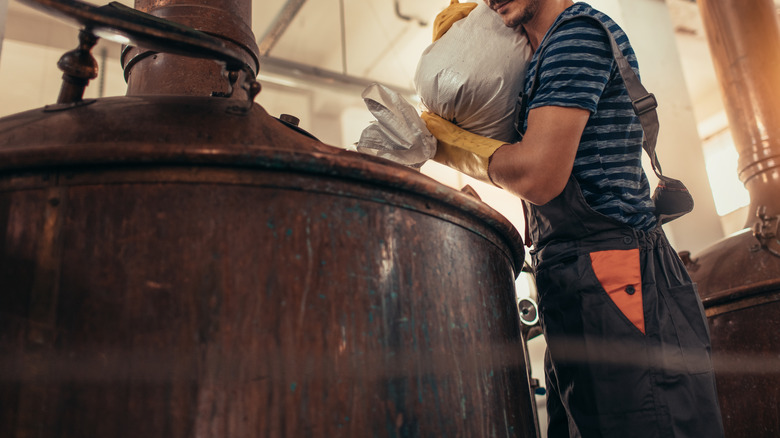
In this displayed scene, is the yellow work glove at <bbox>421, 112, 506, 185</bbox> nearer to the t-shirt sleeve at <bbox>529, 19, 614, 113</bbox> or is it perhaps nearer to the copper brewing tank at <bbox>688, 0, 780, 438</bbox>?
the t-shirt sleeve at <bbox>529, 19, 614, 113</bbox>

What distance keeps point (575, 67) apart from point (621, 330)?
50cm

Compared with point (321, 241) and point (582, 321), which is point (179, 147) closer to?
point (321, 241)

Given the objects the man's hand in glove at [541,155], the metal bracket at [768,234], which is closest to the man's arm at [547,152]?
the man's hand in glove at [541,155]

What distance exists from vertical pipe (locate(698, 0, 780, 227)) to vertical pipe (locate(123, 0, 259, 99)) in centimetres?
236

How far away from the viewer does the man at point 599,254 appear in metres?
1.14

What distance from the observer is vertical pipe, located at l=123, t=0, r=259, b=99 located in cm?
131

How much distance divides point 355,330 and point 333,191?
0.20m

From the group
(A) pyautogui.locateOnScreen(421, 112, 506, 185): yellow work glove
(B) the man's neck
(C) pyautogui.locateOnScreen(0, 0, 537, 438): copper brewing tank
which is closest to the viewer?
(C) pyautogui.locateOnScreen(0, 0, 537, 438): copper brewing tank

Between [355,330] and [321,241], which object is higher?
[321,241]

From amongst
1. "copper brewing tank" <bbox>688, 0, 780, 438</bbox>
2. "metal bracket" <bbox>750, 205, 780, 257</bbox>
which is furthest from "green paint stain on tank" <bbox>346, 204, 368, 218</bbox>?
"metal bracket" <bbox>750, 205, 780, 257</bbox>

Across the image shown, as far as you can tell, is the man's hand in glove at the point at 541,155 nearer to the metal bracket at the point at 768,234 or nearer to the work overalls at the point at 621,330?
the work overalls at the point at 621,330

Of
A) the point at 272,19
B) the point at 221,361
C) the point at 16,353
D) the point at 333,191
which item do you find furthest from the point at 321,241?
the point at 272,19

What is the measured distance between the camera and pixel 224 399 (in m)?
0.75

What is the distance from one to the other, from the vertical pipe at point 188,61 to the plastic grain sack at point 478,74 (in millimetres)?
400
